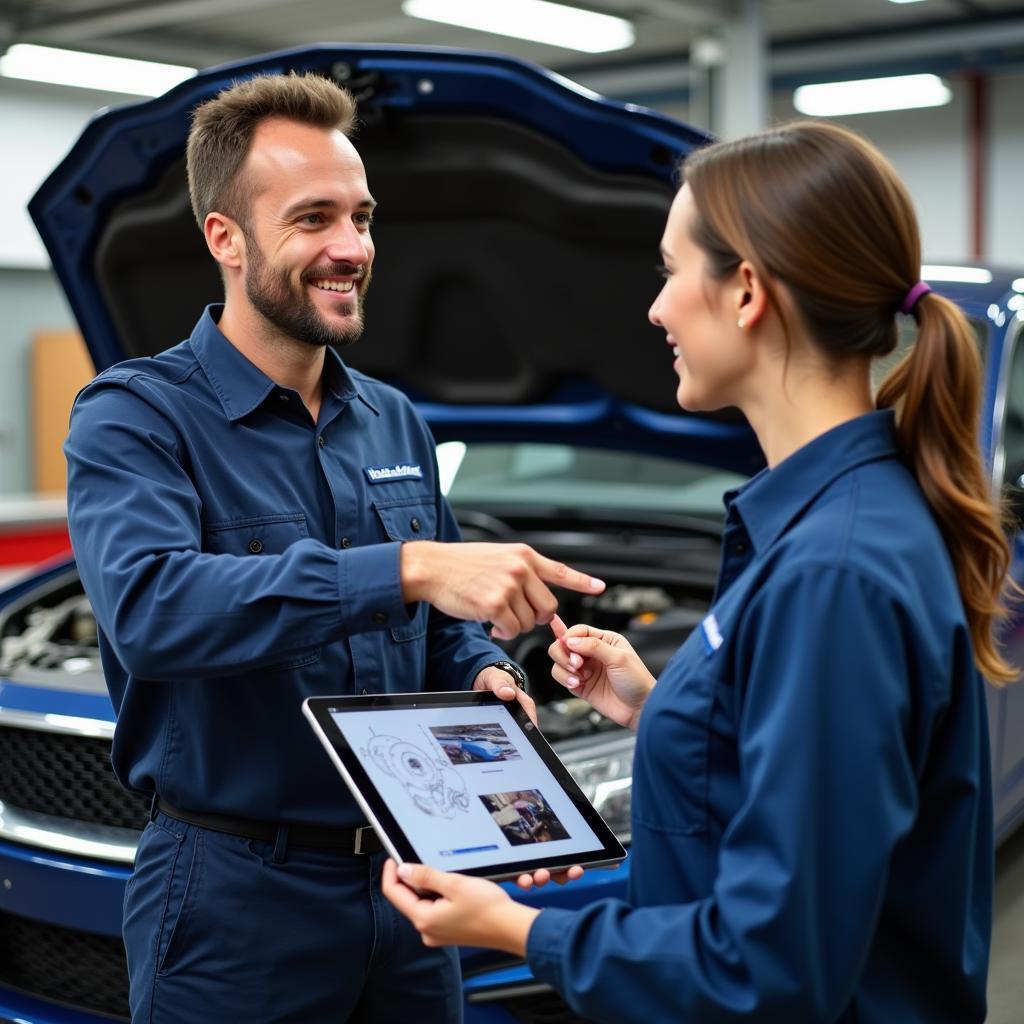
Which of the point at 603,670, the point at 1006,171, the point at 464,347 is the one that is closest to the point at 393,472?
the point at 603,670

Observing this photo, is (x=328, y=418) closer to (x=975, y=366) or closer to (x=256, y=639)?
(x=256, y=639)

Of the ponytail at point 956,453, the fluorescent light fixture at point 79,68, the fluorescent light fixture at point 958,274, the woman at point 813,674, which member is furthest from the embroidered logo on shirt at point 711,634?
the fluorescent light fixture at point 79,68

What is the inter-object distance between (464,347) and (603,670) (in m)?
1.71

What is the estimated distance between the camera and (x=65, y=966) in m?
2.65

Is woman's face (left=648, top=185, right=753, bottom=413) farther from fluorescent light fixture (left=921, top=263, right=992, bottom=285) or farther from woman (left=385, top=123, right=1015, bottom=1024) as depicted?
fluorescent light fixture (left=921, top=263, right=992, bottom=285)

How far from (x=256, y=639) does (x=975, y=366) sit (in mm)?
790

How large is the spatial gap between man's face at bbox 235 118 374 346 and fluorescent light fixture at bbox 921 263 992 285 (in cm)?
210

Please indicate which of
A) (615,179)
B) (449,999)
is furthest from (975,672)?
(615,179)

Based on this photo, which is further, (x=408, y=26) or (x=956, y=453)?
(x=408, y=26)

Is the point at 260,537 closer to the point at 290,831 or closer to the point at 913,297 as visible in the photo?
the point at 290,831

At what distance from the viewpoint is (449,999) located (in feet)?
6.12

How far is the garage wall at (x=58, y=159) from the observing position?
1130cm

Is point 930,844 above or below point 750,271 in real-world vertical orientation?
below

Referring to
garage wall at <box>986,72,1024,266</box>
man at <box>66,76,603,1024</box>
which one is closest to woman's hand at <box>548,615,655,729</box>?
man at <box>66,76,603,1024</box>
